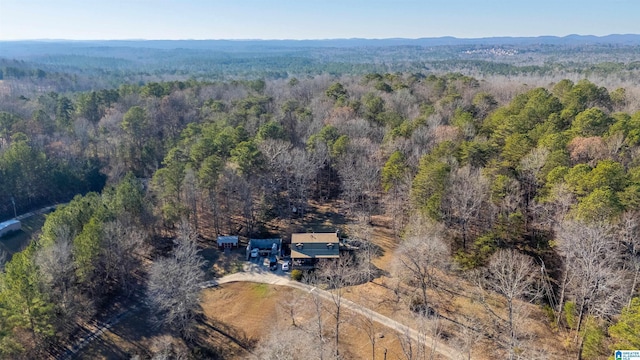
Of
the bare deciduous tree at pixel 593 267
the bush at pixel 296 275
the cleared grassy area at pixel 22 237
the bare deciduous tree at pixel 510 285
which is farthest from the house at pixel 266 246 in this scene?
the cleared grassy area at pixel 22 237

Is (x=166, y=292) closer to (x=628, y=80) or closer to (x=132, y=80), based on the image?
(x=628, y=80)

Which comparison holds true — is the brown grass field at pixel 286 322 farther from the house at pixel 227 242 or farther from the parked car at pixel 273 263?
the house at pixel 227 242

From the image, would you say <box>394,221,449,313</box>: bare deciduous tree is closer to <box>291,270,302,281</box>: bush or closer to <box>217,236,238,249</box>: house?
<box>291,270,302,281</box>: bush

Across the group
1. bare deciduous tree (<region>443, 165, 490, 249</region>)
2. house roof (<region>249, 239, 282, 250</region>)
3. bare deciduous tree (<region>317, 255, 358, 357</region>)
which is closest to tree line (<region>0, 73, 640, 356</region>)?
bare deciduous tree (<region>443, 165, 490, 249</region>)

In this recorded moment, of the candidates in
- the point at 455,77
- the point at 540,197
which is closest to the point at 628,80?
the point at 455,77

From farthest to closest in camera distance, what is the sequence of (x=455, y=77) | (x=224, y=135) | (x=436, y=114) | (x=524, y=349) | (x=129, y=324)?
1. (x=455, y=77)
2. (x=436, y=114)
3. (x=224, y=135)
4. (x=129, y=324)
5. (x=524, y=349)

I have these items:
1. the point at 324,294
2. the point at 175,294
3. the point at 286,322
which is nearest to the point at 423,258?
the point at 324,294
